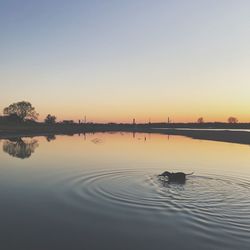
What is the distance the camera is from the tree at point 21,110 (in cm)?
16125

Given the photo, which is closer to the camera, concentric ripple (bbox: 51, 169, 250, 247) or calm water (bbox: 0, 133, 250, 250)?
calm water (bbox: 0, 133, 250, 250)

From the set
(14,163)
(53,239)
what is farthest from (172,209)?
(14,163)

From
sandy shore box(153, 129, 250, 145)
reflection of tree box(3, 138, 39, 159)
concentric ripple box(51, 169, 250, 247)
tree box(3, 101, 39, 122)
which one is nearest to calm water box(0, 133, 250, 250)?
concentric ripple box(51, 169, 250, 247)

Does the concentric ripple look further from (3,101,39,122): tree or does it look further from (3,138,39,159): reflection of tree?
(3,101,39,122): tree

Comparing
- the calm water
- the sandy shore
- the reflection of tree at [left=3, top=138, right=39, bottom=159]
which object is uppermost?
the sandy shore

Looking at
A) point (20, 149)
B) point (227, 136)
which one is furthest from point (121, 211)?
point (227, 136)

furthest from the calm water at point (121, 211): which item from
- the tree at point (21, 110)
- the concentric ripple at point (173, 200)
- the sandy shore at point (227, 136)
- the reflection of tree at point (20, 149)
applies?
the tree at point (21, 110)

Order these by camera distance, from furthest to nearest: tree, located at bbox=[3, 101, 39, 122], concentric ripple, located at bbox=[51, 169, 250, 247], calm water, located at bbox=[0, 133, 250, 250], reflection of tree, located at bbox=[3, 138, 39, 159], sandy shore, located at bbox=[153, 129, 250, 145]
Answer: tree, located at bbox=[3, 101, 39, 122]
sandy shore, located at bbox=[153, 129, 250, 145]
reflection of tree, located at bbox=[3, 138, 39, 159]
concentric ripple, located at bbox=[51, 169, 250, 247]
calm water, located at bbox=[0, 133, 250, 250]

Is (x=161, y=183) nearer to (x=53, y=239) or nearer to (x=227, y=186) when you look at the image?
(x=227, y=186)

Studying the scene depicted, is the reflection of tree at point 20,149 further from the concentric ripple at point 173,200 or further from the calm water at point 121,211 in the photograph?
the concentric ripple at point 173,200

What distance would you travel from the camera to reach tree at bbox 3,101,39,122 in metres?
161

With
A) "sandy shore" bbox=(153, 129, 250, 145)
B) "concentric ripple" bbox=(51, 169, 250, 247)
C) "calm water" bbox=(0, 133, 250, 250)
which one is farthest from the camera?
"sandy shore" bbox=(153, 129, 250, 145)

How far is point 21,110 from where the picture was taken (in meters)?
163

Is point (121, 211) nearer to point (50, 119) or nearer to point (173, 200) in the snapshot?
point (173, 200)
